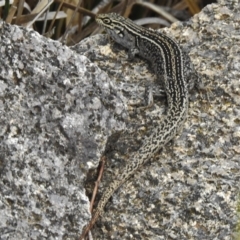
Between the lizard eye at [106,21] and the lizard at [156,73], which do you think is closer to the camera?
the lizard at [156,73]

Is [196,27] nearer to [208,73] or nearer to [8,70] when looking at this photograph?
[208,73]

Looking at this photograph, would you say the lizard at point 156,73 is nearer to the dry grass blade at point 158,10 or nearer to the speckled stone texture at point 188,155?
the speckled stone texture at point 188,155

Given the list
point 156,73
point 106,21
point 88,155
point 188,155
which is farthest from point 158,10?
point 88,155

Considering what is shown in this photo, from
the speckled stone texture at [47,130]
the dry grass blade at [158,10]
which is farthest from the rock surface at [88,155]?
the dry grass blade at [158,10]

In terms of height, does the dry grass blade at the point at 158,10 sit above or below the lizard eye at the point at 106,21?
above

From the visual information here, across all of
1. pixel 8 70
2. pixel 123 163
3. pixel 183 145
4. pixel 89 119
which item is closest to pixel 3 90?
pixel 8 70
